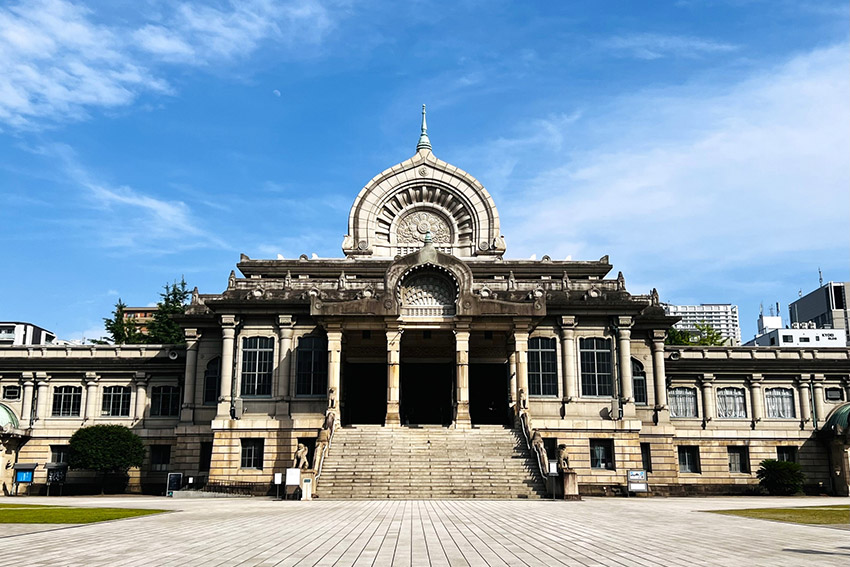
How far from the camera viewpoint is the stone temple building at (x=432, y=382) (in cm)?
4422

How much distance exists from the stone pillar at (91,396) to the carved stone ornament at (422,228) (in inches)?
→ 936

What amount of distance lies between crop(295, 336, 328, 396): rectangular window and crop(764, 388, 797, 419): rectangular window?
3112 cm

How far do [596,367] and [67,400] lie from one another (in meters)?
36.1

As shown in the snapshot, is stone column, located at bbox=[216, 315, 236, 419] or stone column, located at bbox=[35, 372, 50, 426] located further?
stone column, located at bbox=[35, 372, 50, 426]

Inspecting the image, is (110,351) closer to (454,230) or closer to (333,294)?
(333,294)

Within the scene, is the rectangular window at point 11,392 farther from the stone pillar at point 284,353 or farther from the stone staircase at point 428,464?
the stone staircase at point 428,464

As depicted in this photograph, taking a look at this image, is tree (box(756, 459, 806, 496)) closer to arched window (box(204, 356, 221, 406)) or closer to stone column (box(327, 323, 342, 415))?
stone column (box(327, 323, 342, 415))

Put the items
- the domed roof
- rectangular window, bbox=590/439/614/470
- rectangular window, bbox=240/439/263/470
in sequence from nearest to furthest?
rectangular window, bbox=590/439/614/470
rectangular window, bbox=240/439/263/470
the domed roof

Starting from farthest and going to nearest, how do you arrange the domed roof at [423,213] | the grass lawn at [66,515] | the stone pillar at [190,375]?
1. the domed roof at [423,213]
2. the stone pillar at [190,375]
3. the grass lawn at [66,515]

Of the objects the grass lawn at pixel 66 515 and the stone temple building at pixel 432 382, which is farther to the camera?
the stone temple building at pixel 432 382

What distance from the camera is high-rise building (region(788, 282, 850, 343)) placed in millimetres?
131125

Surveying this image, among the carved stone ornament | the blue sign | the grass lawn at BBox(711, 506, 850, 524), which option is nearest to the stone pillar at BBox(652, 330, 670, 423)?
the carved stone ornament

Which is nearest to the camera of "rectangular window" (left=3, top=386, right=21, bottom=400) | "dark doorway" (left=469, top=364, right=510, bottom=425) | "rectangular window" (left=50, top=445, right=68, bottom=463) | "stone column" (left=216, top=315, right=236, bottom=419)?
"stone column" (left=216, top=315, right=236, bottom=419)

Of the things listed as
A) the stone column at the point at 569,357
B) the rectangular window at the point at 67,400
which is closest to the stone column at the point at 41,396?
the rectangular window at the point at 67,400
